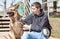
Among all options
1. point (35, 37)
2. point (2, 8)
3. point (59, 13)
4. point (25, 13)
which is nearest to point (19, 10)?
point (25, 13)

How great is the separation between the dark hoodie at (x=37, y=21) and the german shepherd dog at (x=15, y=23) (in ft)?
0.48

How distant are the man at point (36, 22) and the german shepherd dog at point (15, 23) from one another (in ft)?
0.35

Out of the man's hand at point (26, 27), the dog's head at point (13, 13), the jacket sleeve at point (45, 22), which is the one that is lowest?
the man's hand at point (26, 27)

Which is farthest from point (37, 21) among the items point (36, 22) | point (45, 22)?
point (45, 22)

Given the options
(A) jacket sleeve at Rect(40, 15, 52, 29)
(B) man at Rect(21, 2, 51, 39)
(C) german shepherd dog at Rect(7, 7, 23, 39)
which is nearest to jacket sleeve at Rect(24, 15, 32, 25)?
(B) man at Rect(21, 2, 51, 39)

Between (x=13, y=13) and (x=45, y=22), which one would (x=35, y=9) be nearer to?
(x=45, y=22)

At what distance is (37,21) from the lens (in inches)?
112

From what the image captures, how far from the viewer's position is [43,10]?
2.84 meters

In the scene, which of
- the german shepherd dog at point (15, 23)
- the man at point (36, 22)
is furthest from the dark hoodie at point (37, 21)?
the german shepherd dog at point (15, 23)

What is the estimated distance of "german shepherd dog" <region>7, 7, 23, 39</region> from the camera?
111 inches

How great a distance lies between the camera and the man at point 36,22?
9.27ft

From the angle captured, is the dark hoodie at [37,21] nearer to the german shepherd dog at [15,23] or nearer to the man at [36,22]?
the man at [36,22]

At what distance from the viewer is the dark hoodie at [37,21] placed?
2.83 metres

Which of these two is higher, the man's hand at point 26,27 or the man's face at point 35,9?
the man's face at point 35,9
